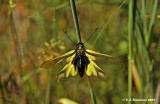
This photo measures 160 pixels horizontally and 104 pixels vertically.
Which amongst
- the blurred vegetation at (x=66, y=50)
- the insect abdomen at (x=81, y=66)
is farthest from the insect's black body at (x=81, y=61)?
the blurred vegetation at (x=66, y=50)

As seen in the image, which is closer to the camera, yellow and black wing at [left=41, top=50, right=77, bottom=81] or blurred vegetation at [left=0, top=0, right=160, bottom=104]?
yellow and black wing at [left=41, top=50, right=77, bottom=81]

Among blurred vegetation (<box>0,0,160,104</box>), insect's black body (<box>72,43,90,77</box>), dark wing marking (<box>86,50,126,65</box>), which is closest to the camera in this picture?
dark wing marking (<box>86,50,126,65</box>)

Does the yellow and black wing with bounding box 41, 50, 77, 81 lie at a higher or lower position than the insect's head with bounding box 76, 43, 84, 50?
lower

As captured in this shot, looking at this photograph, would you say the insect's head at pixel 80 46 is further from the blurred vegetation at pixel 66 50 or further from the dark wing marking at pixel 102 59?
the blurred vegetation at pixel 66 50

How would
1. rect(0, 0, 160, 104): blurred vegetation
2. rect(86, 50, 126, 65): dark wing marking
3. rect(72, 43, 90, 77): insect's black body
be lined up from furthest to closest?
1. rect(0, 0, 160, 104): blurred vegetation
2. rect(72, 43, 90, 77): insect's black body
3. rect(86, 50, 126, 65): dark wing marking

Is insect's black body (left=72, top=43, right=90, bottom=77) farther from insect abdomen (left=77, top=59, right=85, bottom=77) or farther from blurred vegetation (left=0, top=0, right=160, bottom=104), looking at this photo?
blurred vegetation (left=0, top=0, right=160, bottom=104)

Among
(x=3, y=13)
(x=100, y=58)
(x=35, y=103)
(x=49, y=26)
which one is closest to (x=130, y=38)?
(x=100, y=58)

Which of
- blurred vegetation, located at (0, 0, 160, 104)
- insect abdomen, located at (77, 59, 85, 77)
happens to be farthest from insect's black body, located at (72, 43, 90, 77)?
blurred vegetation, located at (0, 0, 160, 104)

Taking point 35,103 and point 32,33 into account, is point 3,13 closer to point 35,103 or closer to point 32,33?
point 32,33
